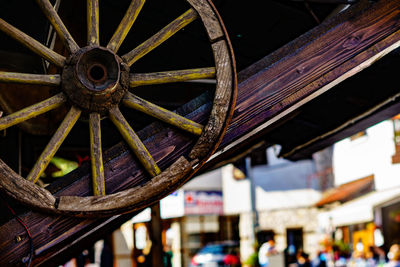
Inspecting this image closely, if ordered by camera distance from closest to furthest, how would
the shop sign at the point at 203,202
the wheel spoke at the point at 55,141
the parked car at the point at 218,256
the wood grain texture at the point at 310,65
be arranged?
the wheel spoke at the point at 55,141
the wood grain texture at the point at 310,65
the parked car at the point at 218,256
the shop sign at the point at 203,202

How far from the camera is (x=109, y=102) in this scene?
2084 millimetres

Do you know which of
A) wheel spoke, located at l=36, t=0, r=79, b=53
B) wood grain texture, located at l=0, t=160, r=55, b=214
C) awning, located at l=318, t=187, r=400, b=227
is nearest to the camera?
wood grain texture, located at l=0, t=160, r=55, b=214

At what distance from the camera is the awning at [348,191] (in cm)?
1586

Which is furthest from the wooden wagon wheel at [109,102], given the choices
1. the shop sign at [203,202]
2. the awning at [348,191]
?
the shop sign at [203,202]

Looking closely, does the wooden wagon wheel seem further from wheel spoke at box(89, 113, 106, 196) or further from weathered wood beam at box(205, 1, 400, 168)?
weathered wood beam at box(205, 1, 400, 168)

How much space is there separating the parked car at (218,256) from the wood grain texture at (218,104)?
14.9m

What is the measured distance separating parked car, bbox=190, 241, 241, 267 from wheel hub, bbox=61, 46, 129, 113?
15.0 meters

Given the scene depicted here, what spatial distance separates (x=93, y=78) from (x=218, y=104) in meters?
0.52

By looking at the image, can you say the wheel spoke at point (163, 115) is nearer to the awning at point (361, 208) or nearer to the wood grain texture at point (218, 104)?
the wood grain texture at point (218, 104)

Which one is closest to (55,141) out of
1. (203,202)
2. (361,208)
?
(361,208)

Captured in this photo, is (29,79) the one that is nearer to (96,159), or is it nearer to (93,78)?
(93,78)

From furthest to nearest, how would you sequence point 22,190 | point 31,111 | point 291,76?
point 291,76
point 31,111
point 22,190

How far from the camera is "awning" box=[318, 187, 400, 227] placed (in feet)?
47.2

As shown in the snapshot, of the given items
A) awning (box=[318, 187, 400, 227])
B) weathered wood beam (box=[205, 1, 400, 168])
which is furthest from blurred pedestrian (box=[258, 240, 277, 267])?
weathered wood beam (box=[205, 1, 400, 168])
